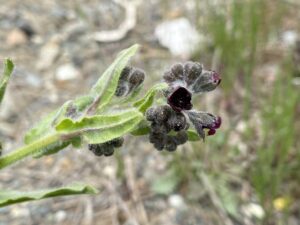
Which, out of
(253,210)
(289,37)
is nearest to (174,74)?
(253,210)

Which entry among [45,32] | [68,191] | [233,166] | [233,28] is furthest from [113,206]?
[45,32]

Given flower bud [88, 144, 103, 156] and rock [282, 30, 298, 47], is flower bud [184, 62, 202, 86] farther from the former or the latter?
rock [282, 30, 298, 47]

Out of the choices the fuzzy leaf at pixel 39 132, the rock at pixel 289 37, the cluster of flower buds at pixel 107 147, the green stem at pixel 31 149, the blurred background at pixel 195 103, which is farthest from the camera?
the rock at pixel 289 37

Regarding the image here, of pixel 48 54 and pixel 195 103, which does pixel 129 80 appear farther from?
pixel 48 54

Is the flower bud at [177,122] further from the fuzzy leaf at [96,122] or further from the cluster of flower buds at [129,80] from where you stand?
the cluster of flower buds at [129,80]

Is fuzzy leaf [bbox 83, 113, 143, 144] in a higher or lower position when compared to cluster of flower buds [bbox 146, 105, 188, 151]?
higher

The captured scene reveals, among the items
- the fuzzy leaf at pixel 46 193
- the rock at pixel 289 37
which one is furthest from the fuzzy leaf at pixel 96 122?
the rock at pixel 289 37

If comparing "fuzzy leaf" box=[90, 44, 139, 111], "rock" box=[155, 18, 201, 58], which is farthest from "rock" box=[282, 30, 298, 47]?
"fuzzy leaf" box=[90, 44, 139, 111]
